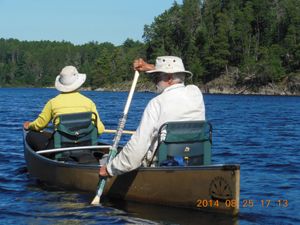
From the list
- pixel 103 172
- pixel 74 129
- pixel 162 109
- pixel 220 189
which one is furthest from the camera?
pixel 74 129

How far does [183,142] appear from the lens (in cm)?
872

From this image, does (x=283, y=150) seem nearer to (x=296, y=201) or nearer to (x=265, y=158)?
(x=265, y=158)

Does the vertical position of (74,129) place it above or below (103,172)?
above

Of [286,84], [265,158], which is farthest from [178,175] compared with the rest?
[286,84]

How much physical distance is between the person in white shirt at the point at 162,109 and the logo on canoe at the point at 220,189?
3.42 ft

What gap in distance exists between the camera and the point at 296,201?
32.8 ft

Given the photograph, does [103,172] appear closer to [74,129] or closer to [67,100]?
[74,129]

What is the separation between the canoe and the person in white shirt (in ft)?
1.23

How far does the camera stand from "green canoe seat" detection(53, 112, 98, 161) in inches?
424

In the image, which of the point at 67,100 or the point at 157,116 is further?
the point at 67,100

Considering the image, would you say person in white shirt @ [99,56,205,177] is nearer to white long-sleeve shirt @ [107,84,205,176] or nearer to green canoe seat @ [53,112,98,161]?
white long-sleeve shirt @ [107,84,205,176]

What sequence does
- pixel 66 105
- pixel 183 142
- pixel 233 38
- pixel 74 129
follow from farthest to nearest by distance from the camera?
pixel 233 38 → pixel 74 129 → pixel 66 105 → pixel 183 142

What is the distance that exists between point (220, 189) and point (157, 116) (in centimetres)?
134

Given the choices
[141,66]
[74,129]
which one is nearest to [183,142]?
[141,66]
